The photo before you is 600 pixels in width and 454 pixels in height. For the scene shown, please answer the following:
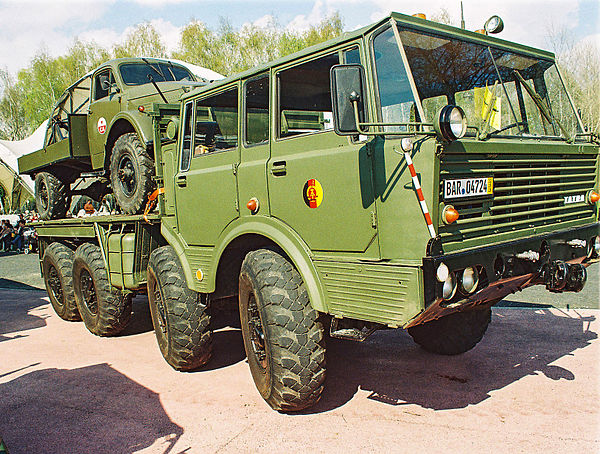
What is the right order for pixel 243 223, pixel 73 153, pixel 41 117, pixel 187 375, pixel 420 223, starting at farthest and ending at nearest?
pixel 41 117, pixel 73 153, pixel 187 375, pixel 243 223, pixel 420 223

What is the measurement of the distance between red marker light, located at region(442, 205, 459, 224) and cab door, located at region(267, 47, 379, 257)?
1.43 feet

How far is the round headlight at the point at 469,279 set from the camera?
3555 mm

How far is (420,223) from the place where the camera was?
3.37m

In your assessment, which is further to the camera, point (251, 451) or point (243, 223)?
point (243, 223)

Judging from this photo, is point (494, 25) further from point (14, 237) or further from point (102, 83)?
point (14, 237)

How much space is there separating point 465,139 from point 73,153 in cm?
571

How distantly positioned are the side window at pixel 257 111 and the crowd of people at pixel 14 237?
19.8m

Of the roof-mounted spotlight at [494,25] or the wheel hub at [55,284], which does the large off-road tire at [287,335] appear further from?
the wheel hub at [55,284]

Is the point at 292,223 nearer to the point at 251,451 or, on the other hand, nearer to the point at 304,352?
the point at 304,352

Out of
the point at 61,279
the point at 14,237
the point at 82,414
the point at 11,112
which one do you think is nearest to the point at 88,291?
the point at 61,279

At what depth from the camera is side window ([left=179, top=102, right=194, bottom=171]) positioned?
17.5ft

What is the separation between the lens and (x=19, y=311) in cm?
916

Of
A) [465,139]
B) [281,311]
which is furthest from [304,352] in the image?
[465,139]

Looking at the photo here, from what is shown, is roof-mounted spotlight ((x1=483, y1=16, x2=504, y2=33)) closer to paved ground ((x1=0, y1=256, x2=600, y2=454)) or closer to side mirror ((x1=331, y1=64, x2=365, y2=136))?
side mirror ((x1=331, y1=64, x2=365, y2=136))
